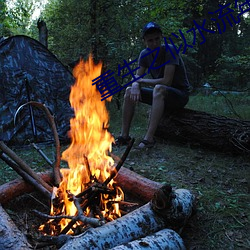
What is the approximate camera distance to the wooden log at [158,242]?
1619 millimetres

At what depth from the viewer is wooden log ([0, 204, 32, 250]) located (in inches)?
65.2

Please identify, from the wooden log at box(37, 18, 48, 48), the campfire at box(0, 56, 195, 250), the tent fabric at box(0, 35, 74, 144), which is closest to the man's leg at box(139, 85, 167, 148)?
the campfire at box(0, 56, 195, 250)

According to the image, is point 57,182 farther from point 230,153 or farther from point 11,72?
point 11,72

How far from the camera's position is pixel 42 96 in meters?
5.14

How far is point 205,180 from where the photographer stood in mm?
3102

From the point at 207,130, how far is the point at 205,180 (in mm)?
1254

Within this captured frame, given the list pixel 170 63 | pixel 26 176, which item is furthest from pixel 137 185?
pixel 170 63

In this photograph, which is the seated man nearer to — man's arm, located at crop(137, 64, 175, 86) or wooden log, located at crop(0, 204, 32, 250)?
man's arm, located at crop(137, 64, 175, 86)

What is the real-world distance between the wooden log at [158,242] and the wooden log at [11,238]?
60cm

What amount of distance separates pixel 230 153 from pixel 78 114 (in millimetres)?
2352

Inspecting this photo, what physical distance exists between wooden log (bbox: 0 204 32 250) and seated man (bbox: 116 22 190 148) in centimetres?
250

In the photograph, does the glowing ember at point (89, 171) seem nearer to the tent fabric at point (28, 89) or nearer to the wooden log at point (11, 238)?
the wooden log at point (11, 238)

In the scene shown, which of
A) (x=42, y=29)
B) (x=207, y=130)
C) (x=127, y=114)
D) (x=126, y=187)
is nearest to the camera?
(x=126, y=187)

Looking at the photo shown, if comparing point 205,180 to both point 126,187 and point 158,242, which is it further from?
point 158,242
